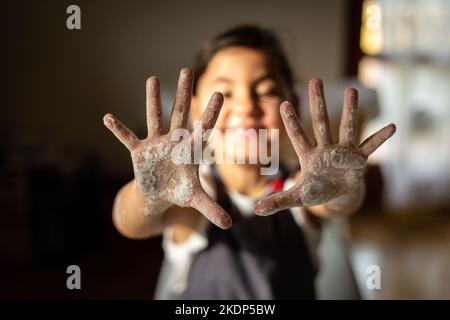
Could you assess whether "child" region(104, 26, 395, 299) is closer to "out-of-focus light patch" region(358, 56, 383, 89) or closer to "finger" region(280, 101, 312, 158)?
"finger" region(280, 101, 312, 158)

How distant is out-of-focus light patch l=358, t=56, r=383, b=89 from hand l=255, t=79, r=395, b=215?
190cm

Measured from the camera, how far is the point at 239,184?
565mm

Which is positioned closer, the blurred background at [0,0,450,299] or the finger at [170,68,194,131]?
the finger at [170,68,194,131]

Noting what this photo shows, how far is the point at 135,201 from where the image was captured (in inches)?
16.8

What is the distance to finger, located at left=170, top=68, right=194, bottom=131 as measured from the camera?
14.2 inches

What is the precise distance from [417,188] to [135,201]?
2058mm

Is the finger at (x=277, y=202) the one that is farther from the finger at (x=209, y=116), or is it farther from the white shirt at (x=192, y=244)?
the white shirt at (x=192, y=244)

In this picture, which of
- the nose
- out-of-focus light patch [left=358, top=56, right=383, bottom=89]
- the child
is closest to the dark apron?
the child

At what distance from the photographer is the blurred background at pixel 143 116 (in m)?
0.73

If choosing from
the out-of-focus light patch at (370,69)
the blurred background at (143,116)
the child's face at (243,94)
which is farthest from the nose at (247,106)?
the out-of-focus light patch at (370,69)

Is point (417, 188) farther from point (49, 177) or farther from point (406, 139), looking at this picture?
point (49, 177)

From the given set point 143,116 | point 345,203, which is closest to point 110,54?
point 143,116
